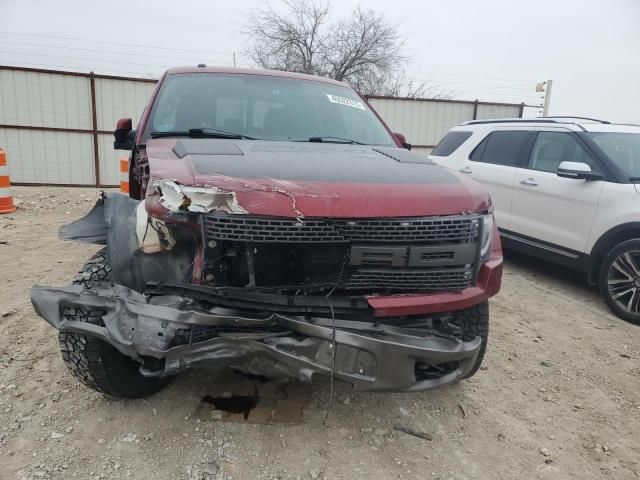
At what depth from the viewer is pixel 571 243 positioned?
5.03 meters

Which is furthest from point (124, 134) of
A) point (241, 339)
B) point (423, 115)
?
point (423, 115)

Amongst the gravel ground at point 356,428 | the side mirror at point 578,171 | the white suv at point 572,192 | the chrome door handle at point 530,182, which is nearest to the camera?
the gravel ground at point 356,428

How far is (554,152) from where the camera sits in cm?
546

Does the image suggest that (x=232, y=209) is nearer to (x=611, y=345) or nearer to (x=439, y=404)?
(x=439, y=404)

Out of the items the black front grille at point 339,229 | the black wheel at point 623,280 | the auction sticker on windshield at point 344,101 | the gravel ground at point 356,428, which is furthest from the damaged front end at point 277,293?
the black wheel at point 623,280

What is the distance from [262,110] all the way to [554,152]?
3.63 m

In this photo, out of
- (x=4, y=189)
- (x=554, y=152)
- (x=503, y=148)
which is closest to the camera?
(x=554, y=152)

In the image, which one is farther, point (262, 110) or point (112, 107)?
point (112, 107)

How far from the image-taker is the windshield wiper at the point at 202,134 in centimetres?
313

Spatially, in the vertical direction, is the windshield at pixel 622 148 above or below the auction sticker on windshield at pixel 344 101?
below

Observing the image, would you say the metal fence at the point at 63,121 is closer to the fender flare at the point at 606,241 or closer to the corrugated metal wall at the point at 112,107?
the corrugated metal wall at the point at 112,107

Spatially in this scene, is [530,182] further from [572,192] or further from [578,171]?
[578,171]

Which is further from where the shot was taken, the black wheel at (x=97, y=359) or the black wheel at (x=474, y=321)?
the black wheel at (x=474, y=321)

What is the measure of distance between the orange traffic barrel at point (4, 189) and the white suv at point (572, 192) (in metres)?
6.85
